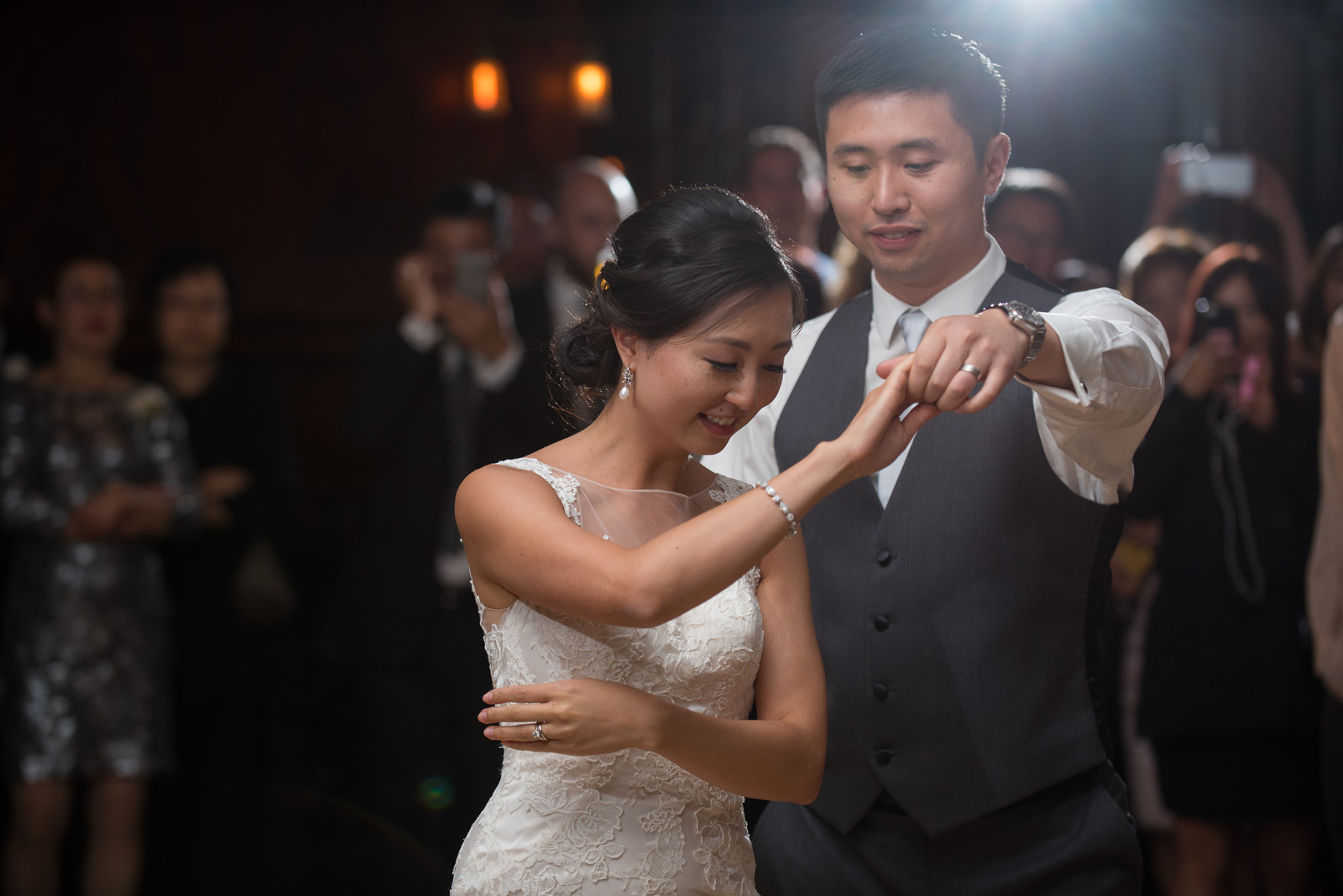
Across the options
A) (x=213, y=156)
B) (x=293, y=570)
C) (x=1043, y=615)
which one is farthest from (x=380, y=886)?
(x=213, y=156)

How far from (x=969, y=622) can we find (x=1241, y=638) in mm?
1261

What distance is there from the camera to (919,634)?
1540mm

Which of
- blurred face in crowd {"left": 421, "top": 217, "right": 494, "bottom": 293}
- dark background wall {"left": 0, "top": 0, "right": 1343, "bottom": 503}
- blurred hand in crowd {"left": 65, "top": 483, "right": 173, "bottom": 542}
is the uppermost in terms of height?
dark background wall {"left": 0, "top": 0, "right": 1343, "bottom": 503}

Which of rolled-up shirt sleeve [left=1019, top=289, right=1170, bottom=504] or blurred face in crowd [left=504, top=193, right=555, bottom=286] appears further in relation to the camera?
blurred face in crowd [left=504, top=193, right=555, bottom=286]

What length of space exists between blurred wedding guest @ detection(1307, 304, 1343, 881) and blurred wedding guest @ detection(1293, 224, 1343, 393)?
241 mm

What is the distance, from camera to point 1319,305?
2.63 m

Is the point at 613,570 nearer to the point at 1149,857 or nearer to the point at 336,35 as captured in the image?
the point at 1149,857

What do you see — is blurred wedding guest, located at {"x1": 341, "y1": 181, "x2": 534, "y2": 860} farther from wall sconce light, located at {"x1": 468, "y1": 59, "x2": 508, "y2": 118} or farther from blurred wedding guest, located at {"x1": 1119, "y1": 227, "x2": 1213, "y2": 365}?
wall sconce light, located at {"x1": 468, "y1": 59, "x2": 508, "y2": 118}

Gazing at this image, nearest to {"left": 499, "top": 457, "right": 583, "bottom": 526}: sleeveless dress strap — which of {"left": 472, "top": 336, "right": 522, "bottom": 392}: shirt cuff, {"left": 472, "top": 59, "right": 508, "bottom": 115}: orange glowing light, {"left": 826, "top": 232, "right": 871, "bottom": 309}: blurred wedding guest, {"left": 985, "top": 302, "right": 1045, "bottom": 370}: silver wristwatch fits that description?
{"left": 985, "top": 302, "right": 1045, "bottom": 370}: silver wristwatch

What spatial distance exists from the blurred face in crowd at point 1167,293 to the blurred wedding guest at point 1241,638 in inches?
3.7

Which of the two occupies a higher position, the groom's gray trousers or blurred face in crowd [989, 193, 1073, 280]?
blurred face in crowd [989, 193, 1073, 280]

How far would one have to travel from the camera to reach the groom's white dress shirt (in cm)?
136

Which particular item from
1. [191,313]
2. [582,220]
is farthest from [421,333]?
[191,313]

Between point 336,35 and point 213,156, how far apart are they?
636mm
